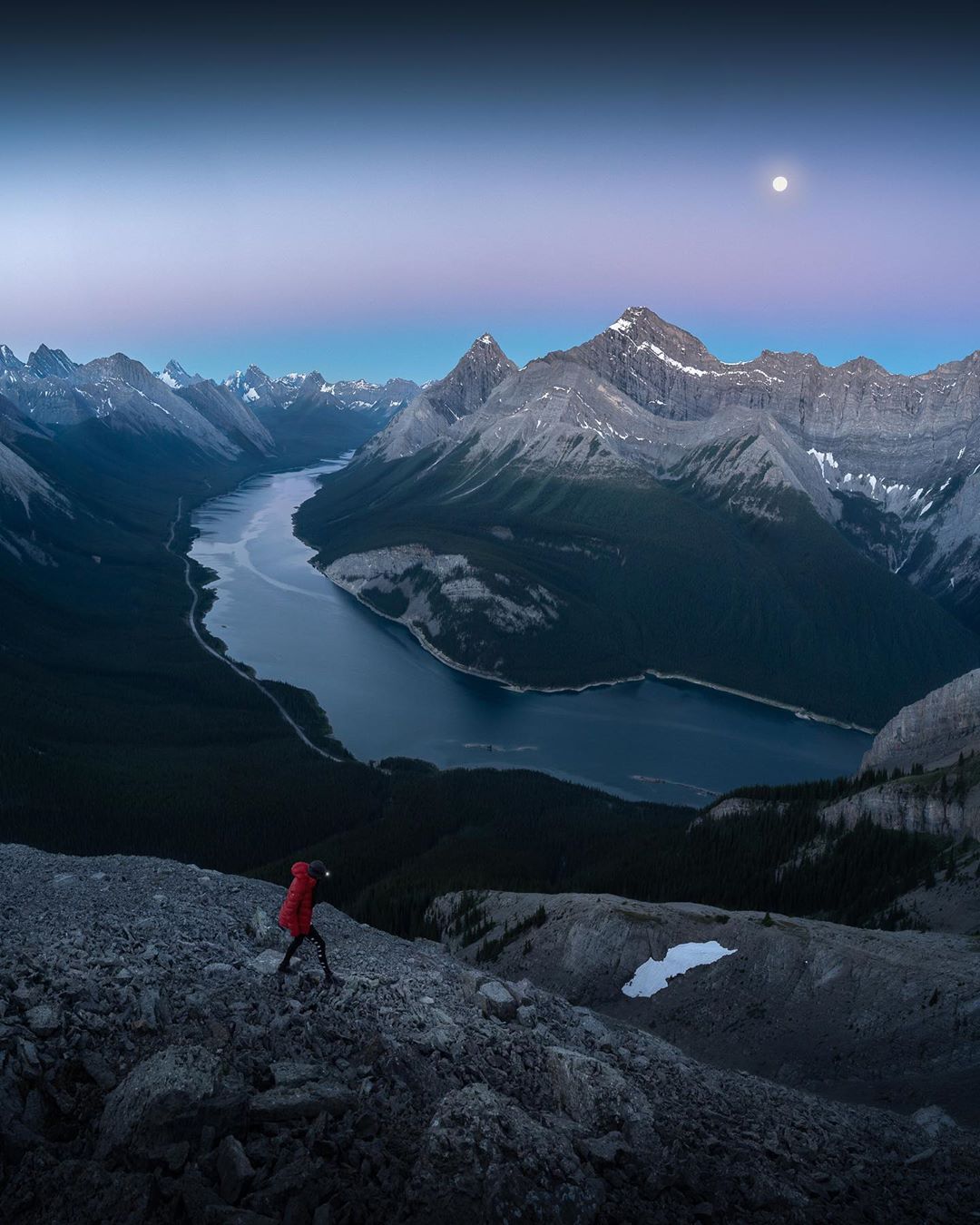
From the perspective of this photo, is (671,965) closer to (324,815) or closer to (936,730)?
(936,730)

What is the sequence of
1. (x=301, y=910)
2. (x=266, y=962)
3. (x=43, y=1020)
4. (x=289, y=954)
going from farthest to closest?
(x=266, y=962) < (x=301, y=910) < (x=289, y=954) < (x=43, y=1020)

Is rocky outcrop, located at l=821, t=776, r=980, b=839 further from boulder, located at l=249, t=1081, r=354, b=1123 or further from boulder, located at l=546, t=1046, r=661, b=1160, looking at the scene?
boulder, located at l=249, t=1081, r=354, b=1123

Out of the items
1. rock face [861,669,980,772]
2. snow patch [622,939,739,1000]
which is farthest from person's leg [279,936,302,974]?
rock face [861,669,980,772]

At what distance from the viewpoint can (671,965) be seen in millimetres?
36000

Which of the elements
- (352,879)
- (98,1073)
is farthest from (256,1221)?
(352,879)

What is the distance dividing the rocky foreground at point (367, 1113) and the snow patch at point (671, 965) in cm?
1512

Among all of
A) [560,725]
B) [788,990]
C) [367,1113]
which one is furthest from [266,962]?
[560,725]

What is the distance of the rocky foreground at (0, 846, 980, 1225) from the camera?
1015cm

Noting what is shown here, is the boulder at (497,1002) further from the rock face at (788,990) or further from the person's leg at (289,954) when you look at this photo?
the person's leg at (289,954)

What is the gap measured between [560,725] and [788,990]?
5127 inches

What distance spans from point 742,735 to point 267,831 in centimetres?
10886

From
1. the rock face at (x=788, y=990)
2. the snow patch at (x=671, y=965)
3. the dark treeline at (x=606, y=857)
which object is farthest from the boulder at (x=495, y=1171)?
the dark treeline at (x=606, y=857)

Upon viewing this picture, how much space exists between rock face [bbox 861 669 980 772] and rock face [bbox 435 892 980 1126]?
34.1m

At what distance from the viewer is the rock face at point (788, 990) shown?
82.8 ft
